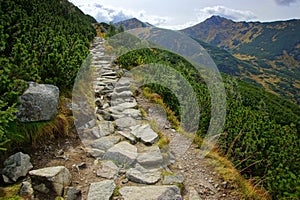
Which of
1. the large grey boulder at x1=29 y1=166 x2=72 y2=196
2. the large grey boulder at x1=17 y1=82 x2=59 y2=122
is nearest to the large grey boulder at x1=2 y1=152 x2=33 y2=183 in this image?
the large grey boulder at x1=29 y1=166 x2=72 y2=196

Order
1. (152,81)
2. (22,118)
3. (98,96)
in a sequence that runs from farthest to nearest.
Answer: (152,81)
(98,96)
(22,118)

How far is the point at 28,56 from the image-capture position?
17.4 feet

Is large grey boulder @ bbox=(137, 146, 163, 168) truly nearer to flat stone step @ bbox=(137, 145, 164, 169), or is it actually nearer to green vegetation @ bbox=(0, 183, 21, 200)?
flat stone step @ bbox=(137, 145, 164, 169)

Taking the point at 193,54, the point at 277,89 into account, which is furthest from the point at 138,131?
the point at 277,89

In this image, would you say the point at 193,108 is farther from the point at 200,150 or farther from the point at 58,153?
the point at 58,153

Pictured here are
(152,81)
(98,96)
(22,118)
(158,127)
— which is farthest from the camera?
(152,81)

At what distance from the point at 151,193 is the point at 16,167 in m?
2.10

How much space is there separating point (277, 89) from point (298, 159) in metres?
164

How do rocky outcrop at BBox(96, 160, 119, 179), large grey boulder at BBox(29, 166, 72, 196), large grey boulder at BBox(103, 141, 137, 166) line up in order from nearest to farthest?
large grey boulder at BBox(29, 166, 72, 196) → rocky outcrop at BBox(96, 160, 119, 179) → large grey boulder at BBox(103, 141, 137, 166)

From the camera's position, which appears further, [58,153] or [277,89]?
[277,89]

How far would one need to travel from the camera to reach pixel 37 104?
15.2 ft

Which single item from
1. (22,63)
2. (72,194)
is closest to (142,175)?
(72,194)

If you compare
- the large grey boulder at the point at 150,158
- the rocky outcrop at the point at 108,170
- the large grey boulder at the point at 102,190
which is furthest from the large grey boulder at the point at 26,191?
the large grey boulder at the point at 150,158

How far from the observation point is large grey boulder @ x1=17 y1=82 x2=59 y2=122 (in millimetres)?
4496
